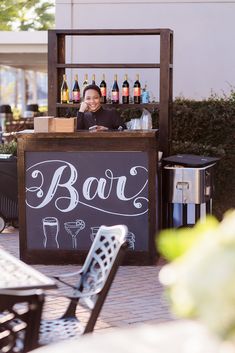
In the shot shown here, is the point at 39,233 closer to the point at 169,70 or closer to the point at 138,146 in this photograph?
the point at 138,146

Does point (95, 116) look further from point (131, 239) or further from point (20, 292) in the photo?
point (20, 292)

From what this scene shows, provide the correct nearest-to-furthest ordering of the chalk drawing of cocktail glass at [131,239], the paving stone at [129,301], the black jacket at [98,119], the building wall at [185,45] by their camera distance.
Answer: the paving stone at [129,301], the chalk drawing of cocktail glass at [131,239], the black jacket at [98,119], the building wall at [185,45]

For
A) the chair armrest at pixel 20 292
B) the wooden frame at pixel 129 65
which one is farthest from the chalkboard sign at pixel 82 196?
the chair armrest at pixel 20 292

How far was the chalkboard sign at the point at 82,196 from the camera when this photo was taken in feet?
24.3

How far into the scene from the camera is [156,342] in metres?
1.74

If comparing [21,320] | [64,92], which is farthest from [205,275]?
[64,92]

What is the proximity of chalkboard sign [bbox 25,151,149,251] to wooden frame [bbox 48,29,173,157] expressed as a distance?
1.16 meters

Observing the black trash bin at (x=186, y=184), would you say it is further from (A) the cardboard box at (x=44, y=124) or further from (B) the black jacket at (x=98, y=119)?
(A) the cardboard box at (x=44, y=124)

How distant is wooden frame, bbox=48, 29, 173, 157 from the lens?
826 centimetres

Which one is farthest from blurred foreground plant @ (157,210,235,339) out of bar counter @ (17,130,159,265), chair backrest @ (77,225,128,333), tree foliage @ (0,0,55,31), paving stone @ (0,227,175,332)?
tree foliage @ (0,0,55,31)

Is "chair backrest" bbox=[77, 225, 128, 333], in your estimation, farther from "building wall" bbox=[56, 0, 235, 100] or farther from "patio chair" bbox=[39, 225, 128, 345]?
"building wall" bbox=[56, 0, 235, 100]

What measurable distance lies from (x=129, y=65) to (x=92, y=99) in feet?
1.88

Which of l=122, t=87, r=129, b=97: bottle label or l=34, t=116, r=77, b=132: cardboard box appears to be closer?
l=34, t=116, r=77, b=132: cardboard box

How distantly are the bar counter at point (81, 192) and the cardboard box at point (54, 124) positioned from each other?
76 mm
